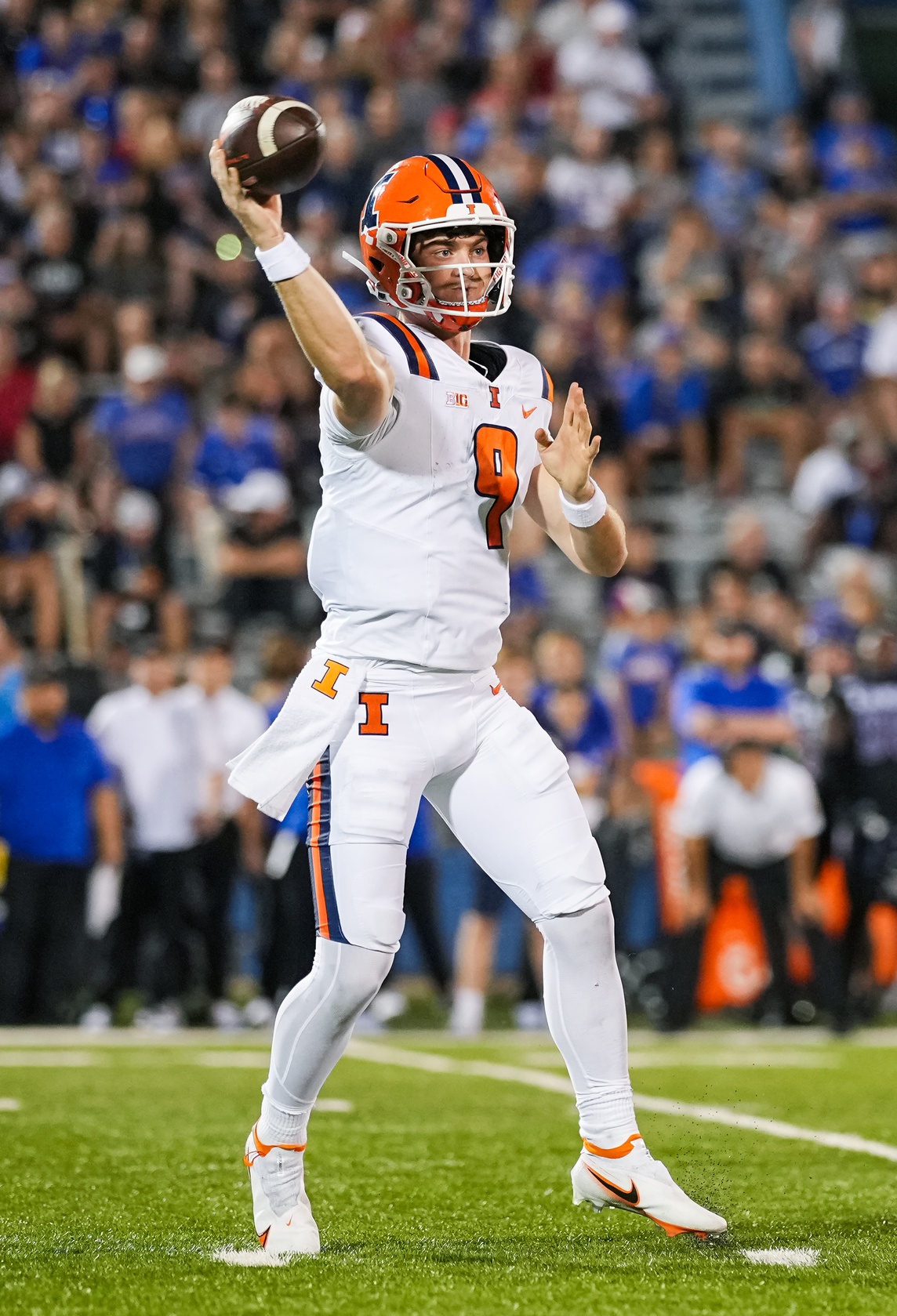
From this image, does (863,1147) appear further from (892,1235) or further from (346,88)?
(346,88)

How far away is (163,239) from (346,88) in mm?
2278

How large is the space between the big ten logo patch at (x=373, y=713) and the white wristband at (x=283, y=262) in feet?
2.79

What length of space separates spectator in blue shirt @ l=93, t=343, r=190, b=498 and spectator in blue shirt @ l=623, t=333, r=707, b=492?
2.86m

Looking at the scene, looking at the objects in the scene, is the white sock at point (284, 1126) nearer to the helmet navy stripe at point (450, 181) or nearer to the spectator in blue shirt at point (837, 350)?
the helmet navy stripe at point (450, 181)

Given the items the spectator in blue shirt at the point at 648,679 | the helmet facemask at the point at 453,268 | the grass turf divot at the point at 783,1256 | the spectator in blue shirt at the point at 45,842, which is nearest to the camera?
the grass turf divot at the point at 783,1256

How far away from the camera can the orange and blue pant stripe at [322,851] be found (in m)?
3.96

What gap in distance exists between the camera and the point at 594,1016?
13.2ft

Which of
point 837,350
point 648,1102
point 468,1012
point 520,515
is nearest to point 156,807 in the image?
point 468,1012

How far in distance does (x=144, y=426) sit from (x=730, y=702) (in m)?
4.01

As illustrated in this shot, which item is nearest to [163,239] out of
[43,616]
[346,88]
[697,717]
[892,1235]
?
[346,88]

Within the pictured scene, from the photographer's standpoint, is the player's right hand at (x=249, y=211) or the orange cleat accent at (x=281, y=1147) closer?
the player's right hand at (x=249, y=211)

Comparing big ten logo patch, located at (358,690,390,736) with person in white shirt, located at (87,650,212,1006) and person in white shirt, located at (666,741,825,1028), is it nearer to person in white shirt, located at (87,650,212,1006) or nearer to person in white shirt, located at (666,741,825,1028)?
person in white shirt, located at (666,741,825,1028)

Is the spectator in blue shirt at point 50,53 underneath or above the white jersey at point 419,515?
above

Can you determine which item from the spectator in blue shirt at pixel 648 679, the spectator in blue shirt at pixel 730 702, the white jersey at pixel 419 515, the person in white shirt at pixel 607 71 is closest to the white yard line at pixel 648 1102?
the white jersey at pixel 419 515
